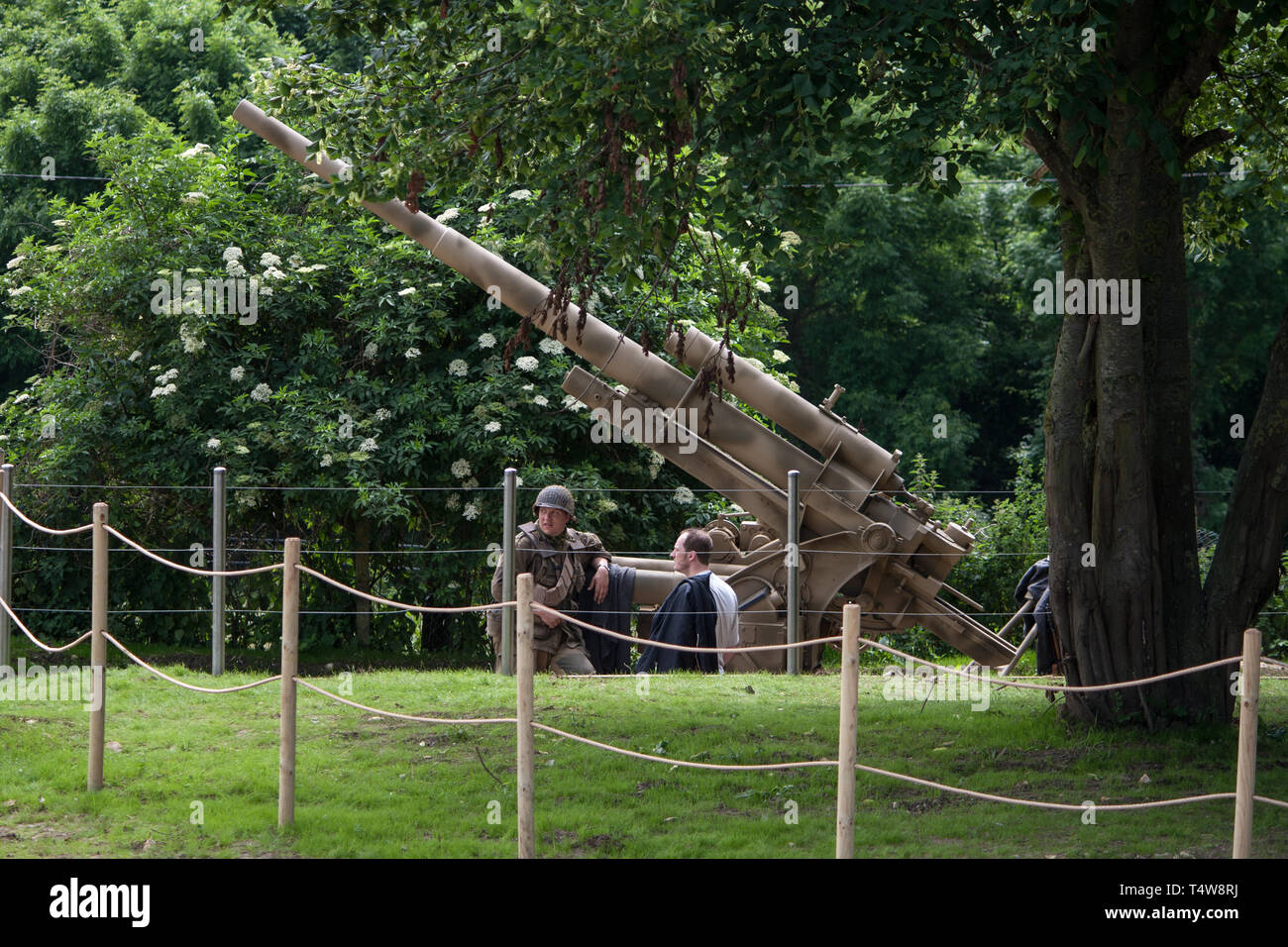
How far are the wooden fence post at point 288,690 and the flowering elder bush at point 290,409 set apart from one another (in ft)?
19.1

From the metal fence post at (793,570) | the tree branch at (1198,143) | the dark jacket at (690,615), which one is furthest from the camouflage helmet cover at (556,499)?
the tree branch at (1198,143)

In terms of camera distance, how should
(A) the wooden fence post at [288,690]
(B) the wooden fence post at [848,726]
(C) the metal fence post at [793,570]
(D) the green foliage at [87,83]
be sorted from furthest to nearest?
(D) the green foliage at [87,83]
(C) the metal fence post at [793,570]
(A) the wooden fence post at [288,690]
(B) the wooden fence post at [848,726]

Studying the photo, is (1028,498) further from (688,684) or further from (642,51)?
(642,51)

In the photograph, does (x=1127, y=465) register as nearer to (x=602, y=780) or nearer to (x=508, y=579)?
(x=602, y=780)

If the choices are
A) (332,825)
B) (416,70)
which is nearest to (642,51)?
(416,70)

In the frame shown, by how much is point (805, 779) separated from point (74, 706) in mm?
4921

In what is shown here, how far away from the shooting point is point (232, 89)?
23.8 meters

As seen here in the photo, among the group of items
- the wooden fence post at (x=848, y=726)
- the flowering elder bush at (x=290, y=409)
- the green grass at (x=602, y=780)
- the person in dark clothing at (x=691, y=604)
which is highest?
the flowering elder bush at (x=290, y=409)

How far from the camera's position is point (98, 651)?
321 inches

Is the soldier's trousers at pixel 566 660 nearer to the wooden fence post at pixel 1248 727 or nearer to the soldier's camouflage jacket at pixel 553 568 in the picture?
the soldier's camouflage jacket at pixel 553 568

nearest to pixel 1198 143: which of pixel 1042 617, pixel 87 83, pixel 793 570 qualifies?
pixel 1042 617

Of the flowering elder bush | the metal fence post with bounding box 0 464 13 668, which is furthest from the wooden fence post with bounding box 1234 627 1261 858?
the metal fence post with bounding box 0 464 13 668

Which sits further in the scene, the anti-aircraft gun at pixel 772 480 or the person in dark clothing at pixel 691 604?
the anti-aircraft gun at pixel 772 480

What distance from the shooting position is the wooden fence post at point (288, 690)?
729cm
